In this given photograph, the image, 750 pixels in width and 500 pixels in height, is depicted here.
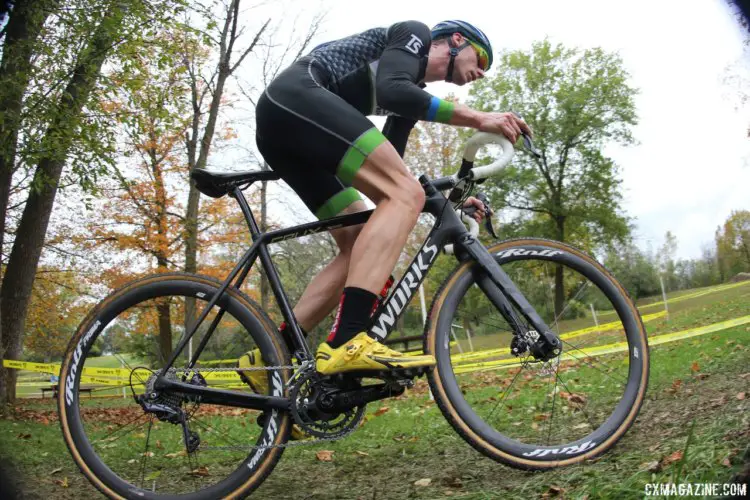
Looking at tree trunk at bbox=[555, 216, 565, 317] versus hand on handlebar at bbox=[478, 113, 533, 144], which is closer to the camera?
hand on handlebar at bbox=[478, 113, 533, 144]

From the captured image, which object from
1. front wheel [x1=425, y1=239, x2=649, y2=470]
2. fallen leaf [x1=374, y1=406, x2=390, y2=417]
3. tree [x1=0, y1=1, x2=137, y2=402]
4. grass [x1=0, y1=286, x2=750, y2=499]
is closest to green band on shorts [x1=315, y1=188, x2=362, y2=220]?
front wheel [x1=425, y1=239, x2=649, y2=470]

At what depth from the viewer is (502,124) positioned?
2418mm

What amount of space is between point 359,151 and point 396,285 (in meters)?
0.67

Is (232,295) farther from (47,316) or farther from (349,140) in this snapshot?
(47,316)

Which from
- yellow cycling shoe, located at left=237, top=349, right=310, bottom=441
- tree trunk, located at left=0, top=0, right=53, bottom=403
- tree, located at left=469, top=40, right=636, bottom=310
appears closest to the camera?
yellow cycling shoe, located at left=237, top=349, right=310, bottom=441

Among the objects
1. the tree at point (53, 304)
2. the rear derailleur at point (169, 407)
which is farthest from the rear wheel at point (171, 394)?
the tree at point (53, 304)

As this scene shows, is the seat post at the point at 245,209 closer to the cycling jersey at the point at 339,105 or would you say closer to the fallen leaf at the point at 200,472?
the cycling jersey at the point at 339,105

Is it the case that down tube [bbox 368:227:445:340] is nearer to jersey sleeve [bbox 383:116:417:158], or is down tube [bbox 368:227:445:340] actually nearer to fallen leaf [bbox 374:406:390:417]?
jersey sleeve [bbox 383:116:417:158]

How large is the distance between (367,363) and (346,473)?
36.3 inches

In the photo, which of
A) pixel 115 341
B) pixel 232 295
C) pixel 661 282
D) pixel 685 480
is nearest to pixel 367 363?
pixel 232 295

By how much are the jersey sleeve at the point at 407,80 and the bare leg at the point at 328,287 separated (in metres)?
0.62

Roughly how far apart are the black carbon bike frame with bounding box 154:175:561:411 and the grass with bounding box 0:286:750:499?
0.57 metres

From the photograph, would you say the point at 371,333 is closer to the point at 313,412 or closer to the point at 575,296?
the point at 313,412

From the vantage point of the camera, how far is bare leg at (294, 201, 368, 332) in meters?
2.80
